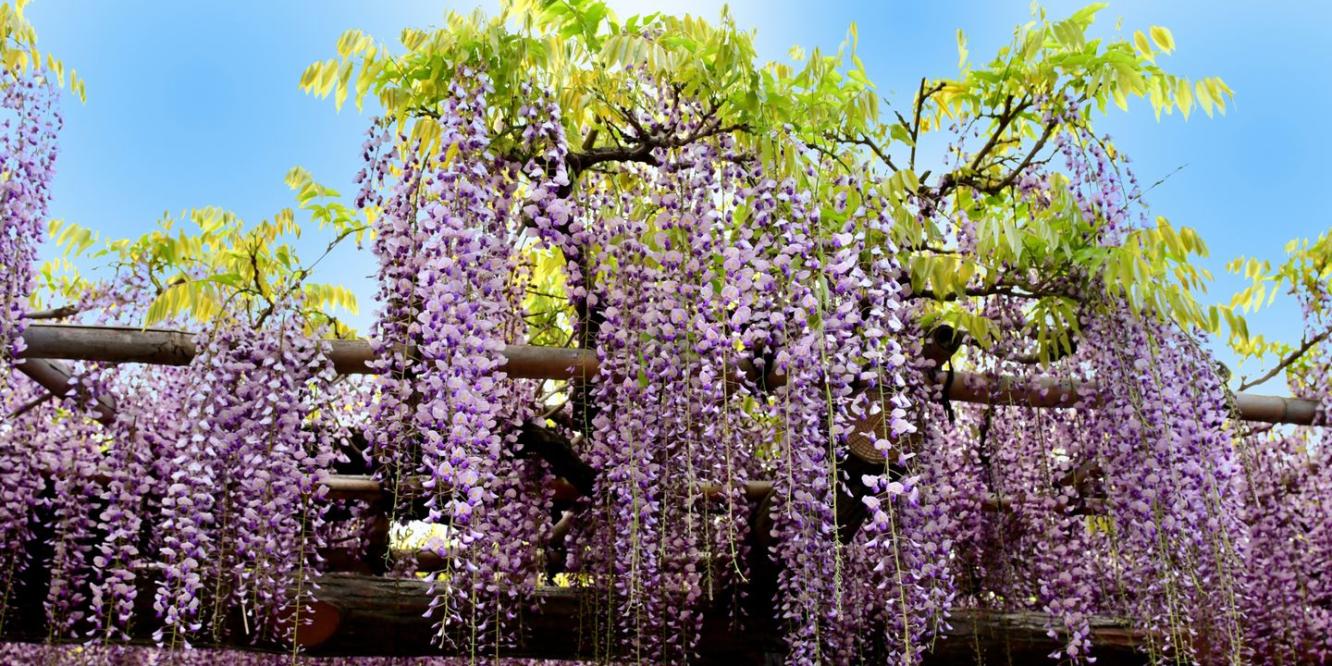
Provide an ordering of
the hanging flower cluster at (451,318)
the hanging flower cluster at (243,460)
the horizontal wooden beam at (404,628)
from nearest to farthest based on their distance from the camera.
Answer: the hanging flower cluster at (451,318) < the hanging flower cluster at (243,460) < the horizontal wooden beam at (404,628)

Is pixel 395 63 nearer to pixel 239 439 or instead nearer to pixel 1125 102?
pixel 239 439

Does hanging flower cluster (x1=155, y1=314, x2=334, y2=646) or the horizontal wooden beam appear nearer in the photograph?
hanging flower cluster (x1=155, y1=314, x2=334, y2=646)

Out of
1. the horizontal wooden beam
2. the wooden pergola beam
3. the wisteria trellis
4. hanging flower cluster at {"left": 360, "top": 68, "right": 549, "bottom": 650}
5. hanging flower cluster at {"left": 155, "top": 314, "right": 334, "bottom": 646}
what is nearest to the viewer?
hanging flower cluster at {"left": 360, "top": 68, "right": 549, "bottom": 650}

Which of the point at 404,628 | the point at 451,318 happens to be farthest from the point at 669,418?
the point at 404,628

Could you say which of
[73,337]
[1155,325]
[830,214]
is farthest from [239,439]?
[1155,325]

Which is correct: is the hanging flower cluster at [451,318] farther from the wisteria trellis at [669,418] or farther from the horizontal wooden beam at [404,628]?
the horizontal wooden beam at [404,628]

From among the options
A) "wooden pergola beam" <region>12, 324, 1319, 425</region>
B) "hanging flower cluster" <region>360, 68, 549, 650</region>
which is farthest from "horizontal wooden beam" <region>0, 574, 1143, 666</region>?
"wooden pergola beam" <region>12, 324, 1319, 425</region>

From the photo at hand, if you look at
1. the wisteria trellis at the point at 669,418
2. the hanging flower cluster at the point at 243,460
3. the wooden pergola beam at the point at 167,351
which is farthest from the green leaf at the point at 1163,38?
the hanging flower cluster at the point at 243,460

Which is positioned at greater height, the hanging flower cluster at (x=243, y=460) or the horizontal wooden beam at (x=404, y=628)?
the hanging flower cluster at (x=243, y=460)

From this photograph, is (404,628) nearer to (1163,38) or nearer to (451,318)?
(451,318)

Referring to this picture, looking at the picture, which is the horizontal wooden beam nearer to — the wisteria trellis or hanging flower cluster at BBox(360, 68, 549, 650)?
the wisteria trellis

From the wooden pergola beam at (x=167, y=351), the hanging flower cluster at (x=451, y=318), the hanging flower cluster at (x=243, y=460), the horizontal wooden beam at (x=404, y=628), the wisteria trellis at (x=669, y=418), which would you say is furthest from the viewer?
the horizontal wooden beam at (x=404, y=628)

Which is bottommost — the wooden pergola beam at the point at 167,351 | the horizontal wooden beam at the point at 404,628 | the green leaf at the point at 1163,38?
the horizontal wooden beam at the point at 404,628

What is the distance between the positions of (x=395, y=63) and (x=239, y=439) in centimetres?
131
